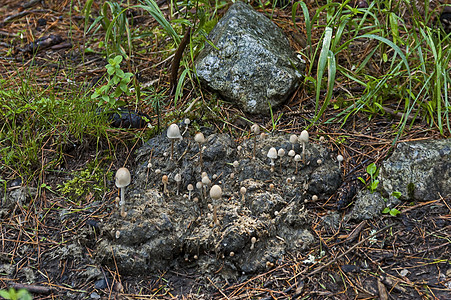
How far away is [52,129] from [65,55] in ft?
4.92

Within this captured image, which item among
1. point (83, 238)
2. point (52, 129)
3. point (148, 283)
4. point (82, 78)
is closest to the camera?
point (148, 283)

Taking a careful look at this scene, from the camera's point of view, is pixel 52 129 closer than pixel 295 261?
No

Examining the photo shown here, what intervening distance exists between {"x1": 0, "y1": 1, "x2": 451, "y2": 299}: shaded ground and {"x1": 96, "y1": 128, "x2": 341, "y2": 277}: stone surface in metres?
0.08

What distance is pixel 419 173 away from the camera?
9.84 ft

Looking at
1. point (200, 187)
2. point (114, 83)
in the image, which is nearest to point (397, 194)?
point (200, 187)

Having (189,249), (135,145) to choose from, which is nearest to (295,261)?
(189,249)

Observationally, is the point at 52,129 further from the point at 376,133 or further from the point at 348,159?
the point at 376,133

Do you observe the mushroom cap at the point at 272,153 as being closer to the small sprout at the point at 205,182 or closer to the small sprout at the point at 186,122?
the small sprout at the point at 205,182

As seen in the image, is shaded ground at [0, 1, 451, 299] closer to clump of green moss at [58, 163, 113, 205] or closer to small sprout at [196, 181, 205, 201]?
clump of green moss at [58, 163, 113, 205]

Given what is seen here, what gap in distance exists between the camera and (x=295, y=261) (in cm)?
268

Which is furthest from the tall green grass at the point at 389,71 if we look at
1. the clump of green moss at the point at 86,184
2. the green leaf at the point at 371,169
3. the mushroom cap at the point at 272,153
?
the clump of green moss at the point at 86,184

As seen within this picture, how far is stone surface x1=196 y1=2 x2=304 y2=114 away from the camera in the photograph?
387 centimetres

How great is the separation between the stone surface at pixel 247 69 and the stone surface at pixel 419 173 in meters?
1.25

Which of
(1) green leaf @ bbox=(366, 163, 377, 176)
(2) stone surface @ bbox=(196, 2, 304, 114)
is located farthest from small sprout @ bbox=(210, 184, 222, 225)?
(2) stone surface @ bbox=(196, 2, 304, 114)
